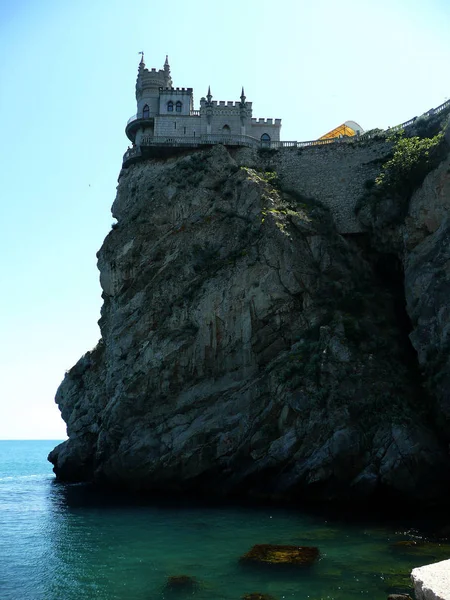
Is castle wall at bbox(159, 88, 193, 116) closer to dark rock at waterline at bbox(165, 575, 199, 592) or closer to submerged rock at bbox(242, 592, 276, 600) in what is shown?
dark rock at waterline at bbox(165, 575, 199, 592)

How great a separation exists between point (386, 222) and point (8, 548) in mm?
26040

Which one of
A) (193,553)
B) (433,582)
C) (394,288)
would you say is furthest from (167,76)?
(433,582)

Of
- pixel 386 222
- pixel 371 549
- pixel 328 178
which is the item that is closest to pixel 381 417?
pixel 371 549

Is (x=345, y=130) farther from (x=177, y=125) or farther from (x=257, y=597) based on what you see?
(x=257, y=597)

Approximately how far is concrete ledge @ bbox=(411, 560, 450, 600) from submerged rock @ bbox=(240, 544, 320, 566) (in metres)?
6.48

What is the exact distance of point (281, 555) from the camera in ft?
57.8

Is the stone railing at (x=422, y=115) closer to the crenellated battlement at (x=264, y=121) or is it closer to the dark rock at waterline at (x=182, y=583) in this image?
the crenellated battlement at (x=264, y=121)

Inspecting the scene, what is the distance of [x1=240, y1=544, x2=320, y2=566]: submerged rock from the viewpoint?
17.0m

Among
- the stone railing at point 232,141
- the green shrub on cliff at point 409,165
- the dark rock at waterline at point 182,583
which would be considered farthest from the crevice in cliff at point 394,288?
the dark rock at waterline at point 182,583

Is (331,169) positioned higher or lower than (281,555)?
higher

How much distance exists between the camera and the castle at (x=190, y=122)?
1612 inches

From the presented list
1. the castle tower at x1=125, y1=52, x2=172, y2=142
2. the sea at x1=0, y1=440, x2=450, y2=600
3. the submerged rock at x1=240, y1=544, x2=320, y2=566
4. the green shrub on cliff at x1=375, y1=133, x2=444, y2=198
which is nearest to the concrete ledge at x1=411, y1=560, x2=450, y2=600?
the sea at x1=0, y1=440, x2=450, y2=600

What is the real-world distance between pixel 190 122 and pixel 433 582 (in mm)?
37026

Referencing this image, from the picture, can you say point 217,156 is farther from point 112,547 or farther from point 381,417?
point 112,547
